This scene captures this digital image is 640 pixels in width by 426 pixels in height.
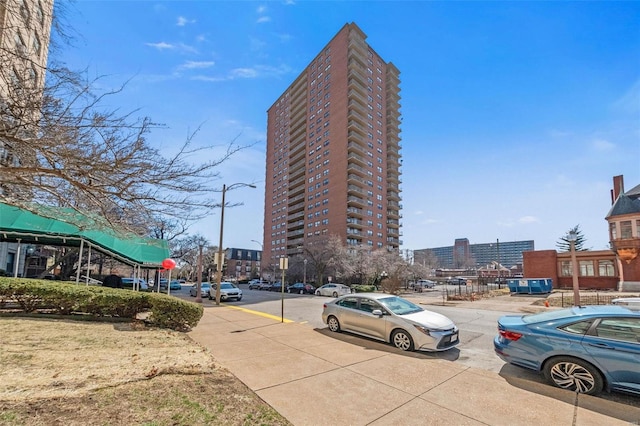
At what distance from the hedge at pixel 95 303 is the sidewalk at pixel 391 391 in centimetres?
266

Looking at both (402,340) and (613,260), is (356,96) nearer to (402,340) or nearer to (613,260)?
(613,260)

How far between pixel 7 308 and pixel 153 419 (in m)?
Answer: 10.9

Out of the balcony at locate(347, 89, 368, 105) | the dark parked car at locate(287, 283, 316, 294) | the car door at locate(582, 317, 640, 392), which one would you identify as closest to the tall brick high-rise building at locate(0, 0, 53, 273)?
the car door at locate(582, 317, 640, 392)

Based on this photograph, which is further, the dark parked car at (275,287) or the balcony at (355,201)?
the balcony at (355,201)

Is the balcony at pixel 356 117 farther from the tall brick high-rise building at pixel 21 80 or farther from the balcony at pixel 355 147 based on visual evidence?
the tall brick high-rise building at pixel 21 80

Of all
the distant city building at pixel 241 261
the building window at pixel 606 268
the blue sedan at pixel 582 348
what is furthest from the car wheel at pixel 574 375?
the distant city building at pixel 241 261

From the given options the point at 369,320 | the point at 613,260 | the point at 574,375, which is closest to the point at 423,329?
the point at 369,320

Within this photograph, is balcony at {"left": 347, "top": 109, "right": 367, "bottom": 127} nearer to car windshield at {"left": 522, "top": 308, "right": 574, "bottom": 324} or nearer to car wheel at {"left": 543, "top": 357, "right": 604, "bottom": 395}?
car windshield at {"left": 522, "top": 308, "right": 574, "bottom": 324}

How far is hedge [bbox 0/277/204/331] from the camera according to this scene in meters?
9.60

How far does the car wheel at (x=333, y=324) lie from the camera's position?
31.8 feet

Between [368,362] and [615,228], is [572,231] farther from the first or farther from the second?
[615,228]

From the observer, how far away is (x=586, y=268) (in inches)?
1470

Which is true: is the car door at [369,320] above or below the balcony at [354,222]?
below

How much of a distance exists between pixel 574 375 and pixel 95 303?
11953 mm
